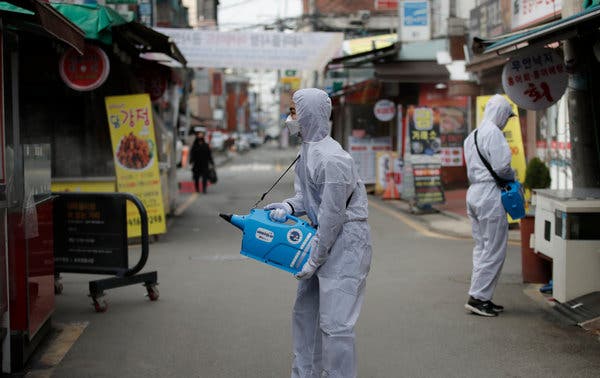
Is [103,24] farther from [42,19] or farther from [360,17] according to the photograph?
[360,17]

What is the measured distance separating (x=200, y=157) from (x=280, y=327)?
18124mm

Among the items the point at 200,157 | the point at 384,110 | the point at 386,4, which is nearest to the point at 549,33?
the point at 384,110

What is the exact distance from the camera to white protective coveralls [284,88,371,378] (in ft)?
15.6

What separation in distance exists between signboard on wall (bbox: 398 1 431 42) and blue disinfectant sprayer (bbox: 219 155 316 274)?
68.9 feet

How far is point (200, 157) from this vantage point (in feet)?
83.7

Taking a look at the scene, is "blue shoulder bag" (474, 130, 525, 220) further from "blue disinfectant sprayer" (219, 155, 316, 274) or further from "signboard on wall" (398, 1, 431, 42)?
"signboard on wall" (398, 1, 431, 42)

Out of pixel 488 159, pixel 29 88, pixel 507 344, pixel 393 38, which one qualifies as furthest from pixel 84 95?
pixel 393 38

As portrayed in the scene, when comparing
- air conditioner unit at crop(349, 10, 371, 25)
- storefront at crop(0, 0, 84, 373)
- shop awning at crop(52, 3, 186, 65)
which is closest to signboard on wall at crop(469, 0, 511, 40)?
shop awning at crop(52, 3, 186, 65)

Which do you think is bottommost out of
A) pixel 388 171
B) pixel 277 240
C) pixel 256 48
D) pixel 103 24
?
pixel 388 171

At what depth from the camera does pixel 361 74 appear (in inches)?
1347

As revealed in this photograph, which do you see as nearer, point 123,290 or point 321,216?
point 321,216

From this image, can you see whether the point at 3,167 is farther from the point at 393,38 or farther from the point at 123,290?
the point at 393,38

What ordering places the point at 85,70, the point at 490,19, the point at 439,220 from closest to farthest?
the point at 85,70
the point at 439,220
the point at 490,19

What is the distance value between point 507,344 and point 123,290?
4.67m
